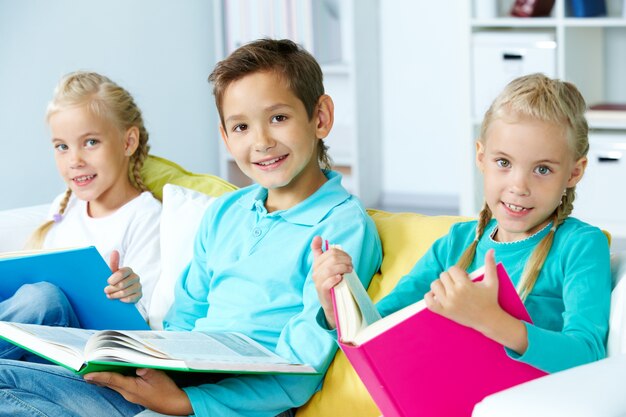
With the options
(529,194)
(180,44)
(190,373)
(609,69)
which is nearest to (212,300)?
(190,373)

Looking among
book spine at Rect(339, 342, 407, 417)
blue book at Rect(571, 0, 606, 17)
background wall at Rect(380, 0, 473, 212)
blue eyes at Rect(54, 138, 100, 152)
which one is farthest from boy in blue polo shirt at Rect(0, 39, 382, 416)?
background wall at Rect(380, 0, 473, 212)

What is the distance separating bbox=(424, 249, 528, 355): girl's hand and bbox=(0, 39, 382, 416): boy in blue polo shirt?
38 centimetres

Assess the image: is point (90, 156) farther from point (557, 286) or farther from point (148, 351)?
point (557, 286)

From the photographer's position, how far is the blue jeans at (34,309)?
65.0 inches

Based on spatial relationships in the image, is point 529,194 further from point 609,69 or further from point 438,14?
point 438,14

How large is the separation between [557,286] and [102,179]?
1.02 metres

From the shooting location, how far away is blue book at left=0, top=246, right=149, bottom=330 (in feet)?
5.56

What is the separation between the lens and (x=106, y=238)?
1.98 m

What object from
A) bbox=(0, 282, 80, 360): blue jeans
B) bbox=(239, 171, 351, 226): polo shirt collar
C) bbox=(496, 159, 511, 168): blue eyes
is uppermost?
bbox=(496, 159, 511, 168): blue eyes

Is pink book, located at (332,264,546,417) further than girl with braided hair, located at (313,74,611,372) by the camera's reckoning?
No

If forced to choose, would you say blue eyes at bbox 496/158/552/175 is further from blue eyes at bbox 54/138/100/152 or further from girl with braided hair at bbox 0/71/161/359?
blue eyes at bbox 54/138/100/152

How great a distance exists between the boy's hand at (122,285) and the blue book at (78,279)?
0.01 metres

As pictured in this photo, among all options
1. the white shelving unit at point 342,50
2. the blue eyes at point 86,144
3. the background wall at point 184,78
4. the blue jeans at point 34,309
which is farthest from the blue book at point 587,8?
the blue jeans at point 34,309

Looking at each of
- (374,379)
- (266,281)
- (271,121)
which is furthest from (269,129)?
(374,379)
